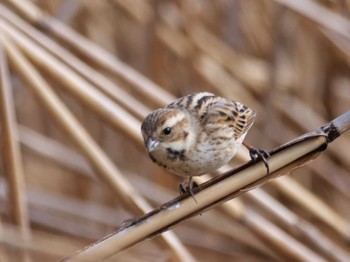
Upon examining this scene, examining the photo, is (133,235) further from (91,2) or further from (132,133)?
(91,2)

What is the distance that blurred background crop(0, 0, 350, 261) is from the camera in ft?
10.1

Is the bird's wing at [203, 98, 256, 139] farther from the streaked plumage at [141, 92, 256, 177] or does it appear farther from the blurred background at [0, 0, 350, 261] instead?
the blurred background at [0, 0, 350, 261]

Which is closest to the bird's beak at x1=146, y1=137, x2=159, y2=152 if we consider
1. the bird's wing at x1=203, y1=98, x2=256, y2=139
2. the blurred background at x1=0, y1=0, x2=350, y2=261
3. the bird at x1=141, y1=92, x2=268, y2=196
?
the bird at x1=141, y1=92, x2=268, y2=196

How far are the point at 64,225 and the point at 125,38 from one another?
108cm

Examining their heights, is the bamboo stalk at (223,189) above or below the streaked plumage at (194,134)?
below

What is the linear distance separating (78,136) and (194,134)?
1.18 ft

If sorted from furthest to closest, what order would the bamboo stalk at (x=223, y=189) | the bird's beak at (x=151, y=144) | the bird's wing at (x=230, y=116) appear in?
the bird's wing at (x=230, y=116), the bird's beak at (x=151, y=144), the bamboo stalk at (x=223, y=189)

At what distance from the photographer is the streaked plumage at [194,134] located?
204 centimetres

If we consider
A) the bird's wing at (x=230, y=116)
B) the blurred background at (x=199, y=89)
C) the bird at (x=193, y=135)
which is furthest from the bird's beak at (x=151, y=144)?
the blurred background at (x=199, y=89)

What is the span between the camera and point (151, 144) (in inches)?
80.1

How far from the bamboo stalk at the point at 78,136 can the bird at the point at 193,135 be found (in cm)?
21

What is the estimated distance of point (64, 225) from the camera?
142 inches

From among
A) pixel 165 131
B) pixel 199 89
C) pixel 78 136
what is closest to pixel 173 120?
pixel 165 131

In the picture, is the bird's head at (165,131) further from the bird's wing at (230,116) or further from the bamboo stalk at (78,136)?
the bamboo stalk at (78,136)
